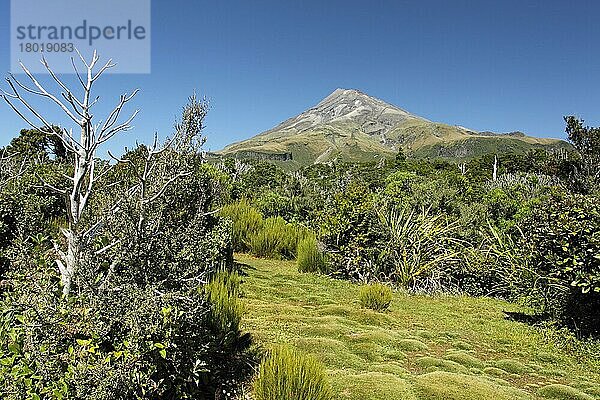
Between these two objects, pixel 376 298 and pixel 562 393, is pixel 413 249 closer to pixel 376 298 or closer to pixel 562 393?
pixel 376 298

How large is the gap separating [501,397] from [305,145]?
7573 inches

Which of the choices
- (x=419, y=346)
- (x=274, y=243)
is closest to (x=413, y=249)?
(x=419, y=346)

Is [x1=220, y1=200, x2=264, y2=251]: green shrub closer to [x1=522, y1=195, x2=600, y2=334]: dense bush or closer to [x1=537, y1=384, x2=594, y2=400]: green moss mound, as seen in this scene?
[x1=522, y1=195, x2=600, y2=334]: dense bush

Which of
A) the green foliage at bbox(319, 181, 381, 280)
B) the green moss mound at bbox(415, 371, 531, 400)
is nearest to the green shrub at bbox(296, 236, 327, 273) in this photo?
the green foliage at bbox(319, 181, 381, 280)

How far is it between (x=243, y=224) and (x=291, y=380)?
8299 mm

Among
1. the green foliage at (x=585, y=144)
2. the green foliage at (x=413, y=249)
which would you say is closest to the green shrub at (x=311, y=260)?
the green foliage at (x=413, y=249)

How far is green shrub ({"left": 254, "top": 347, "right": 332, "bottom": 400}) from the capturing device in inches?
113

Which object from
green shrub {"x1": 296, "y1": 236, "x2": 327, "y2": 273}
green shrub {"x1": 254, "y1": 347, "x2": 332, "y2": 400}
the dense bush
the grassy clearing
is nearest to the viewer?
green shrub {"x1": 254, "y1": 347, "x2": 332, "y2": 400}

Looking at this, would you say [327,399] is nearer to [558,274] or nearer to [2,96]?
[2,96]

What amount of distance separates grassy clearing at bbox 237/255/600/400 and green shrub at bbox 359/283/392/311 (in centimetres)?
15

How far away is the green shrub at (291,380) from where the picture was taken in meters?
2.86

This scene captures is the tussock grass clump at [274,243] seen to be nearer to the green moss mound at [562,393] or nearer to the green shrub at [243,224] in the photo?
the green shrub at [243,224]

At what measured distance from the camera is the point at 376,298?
649 centimetres

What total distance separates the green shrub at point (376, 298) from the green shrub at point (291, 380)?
3.64 m
